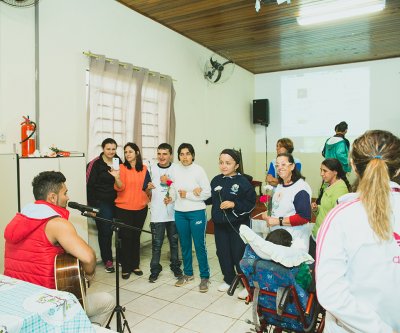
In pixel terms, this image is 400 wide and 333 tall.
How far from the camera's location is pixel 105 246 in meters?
3.70

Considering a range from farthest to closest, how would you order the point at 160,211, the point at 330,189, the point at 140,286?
the point at 160,211
the point at 140,286
the point at 330,189

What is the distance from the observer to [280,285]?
1.77 m

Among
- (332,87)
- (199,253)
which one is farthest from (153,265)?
(332,87)

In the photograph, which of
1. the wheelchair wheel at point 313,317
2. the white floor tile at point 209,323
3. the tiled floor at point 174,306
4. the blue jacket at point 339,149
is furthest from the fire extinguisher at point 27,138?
the blue jacket at point 339,149

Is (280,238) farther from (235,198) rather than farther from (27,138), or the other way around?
(27,138)

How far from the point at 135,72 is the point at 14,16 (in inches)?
60.5

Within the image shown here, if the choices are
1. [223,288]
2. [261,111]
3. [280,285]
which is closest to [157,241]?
[223,288]

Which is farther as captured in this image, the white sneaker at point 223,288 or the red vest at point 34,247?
the white sneaker at point 223,288

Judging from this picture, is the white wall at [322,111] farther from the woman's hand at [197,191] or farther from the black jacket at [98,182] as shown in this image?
the black jacket at [98,182]

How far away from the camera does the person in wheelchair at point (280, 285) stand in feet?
5.74

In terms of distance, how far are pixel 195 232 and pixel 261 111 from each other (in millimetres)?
4848

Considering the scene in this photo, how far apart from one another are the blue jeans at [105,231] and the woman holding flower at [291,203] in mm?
1750

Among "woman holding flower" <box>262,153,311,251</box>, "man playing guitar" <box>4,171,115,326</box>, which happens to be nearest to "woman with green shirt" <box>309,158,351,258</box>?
"woman holding flower" <box>262,153,311,251</box>

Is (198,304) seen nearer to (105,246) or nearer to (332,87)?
(105,246)
